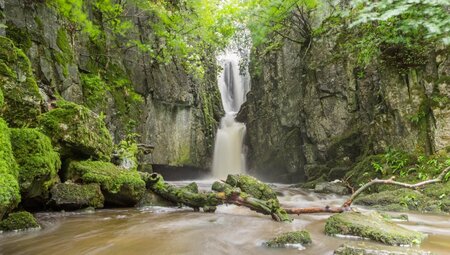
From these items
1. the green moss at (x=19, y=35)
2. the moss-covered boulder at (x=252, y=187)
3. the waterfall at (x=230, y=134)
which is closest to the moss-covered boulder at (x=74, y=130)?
the green moss at (x=19, y=35)

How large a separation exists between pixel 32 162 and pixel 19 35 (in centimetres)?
569

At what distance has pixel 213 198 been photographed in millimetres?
6969

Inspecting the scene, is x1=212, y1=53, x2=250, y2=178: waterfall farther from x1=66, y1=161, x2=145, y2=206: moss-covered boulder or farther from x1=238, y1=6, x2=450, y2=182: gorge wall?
x1=66, y1=161, x2=145, y2=206: moss-covered boulder

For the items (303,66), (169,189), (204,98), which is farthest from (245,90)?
(169,189)

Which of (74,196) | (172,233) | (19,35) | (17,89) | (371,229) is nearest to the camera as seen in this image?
(371,229)

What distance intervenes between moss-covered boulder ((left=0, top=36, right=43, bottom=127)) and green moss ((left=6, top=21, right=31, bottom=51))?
292 cm

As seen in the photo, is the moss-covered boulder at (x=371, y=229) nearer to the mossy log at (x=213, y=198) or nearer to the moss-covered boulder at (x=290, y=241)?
the moss-covered boulder at (x=290, y=241)

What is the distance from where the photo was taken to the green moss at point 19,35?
28.9ft

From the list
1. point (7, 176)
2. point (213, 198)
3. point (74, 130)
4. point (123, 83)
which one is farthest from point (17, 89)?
point (123, 83)

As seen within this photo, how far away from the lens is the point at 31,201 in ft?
19.0

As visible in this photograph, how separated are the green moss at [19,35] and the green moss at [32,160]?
470cm

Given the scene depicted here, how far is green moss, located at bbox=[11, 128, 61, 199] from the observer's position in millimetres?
5000

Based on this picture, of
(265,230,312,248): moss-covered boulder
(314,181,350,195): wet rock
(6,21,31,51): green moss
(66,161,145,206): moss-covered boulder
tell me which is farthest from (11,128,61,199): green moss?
(314,181,350,195): wet rock

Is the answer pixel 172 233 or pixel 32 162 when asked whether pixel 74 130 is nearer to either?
pixel 32 162
